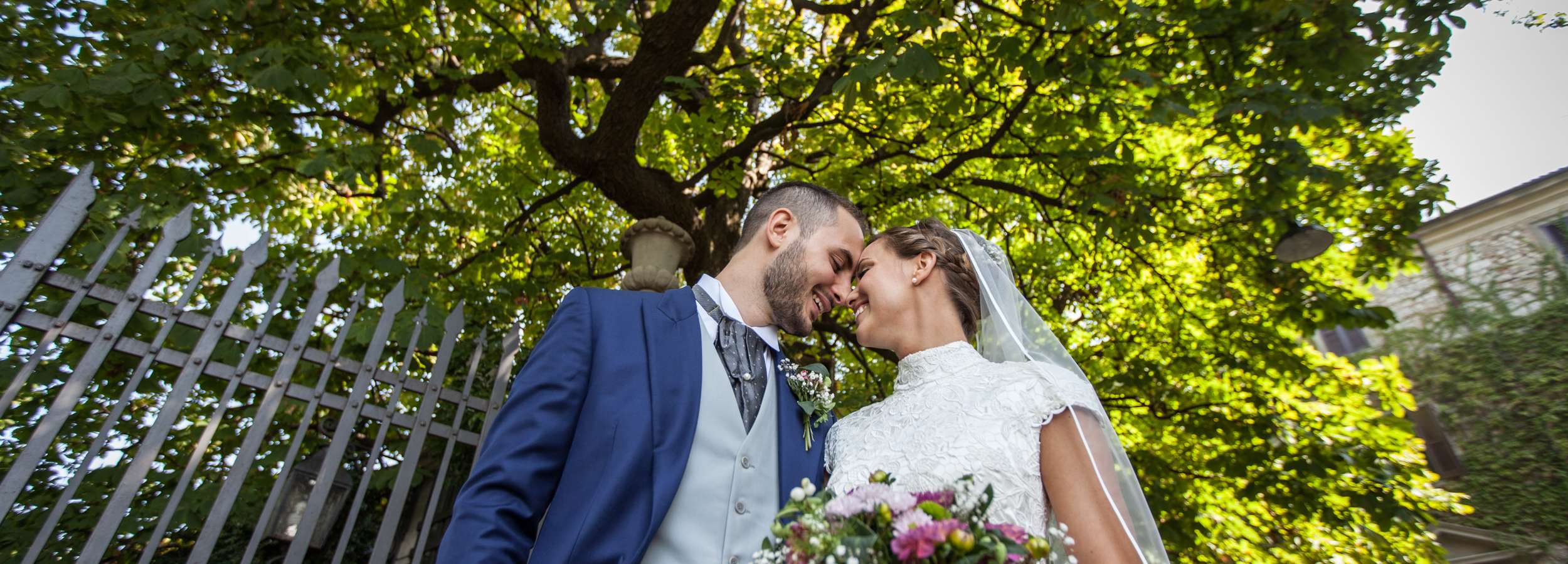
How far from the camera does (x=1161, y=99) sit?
4.06 m

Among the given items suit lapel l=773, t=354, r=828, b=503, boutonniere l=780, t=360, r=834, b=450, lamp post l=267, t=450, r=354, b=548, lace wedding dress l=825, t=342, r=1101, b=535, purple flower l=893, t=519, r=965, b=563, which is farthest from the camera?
lamp post l=267, t=450, r=354, b=548

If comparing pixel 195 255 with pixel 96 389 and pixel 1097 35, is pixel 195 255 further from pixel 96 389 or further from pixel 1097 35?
pixel 1097 35

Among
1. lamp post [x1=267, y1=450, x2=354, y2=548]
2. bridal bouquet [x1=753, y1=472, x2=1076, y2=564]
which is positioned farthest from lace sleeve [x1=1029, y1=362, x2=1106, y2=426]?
lamp post [x1=267, y1=450, x2=354, y2=548]

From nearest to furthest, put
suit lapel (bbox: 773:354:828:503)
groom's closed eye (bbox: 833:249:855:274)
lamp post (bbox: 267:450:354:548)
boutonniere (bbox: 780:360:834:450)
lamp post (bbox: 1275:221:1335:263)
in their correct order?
suit lapel (bbox: 773:354:828:503) < boutonniere (bbox: 780:360:834:450) < groom's closed eye (bbox: 833:249:855:274) < lamp post (bbox: 267:450:354:548) < lamp post (bbox: 1275:221:1335:263)

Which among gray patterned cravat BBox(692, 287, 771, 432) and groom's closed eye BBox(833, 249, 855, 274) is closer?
gray patterned cravat BBox(692, 287, 771, 432)

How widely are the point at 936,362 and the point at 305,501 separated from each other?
297 centimetres

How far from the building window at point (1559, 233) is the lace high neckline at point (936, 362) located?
22.1 meters

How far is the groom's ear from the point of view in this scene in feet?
8.73

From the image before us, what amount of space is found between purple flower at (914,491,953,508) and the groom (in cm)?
66

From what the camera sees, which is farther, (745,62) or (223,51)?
(745,62)

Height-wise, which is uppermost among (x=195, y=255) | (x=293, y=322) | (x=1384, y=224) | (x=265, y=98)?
(x=1384, y=224)

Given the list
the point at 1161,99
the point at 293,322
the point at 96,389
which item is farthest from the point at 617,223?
the point at 1161,99

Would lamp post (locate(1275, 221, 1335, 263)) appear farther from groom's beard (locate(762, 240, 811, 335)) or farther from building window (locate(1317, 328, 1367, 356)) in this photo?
building window (locate(1317, 328, 1367, 356))

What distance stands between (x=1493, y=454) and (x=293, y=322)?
21912 mm
